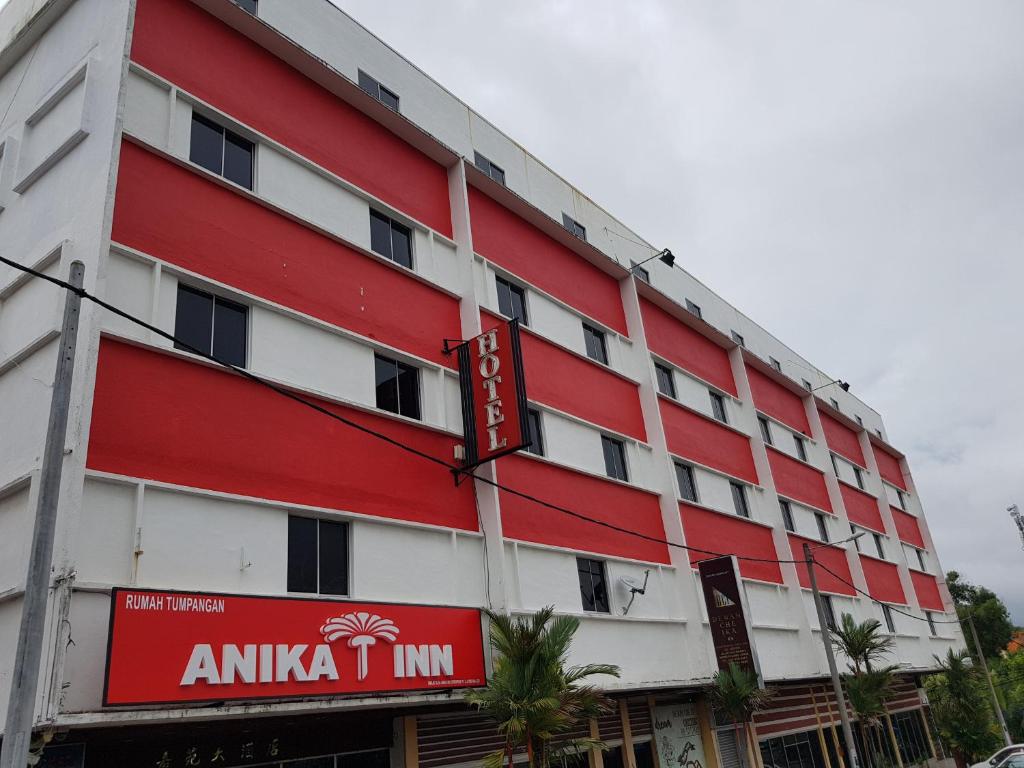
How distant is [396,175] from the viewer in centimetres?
1956

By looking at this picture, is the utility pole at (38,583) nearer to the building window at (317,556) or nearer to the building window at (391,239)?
the building window at (317,556)

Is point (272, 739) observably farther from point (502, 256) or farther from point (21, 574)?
point (502, 256)

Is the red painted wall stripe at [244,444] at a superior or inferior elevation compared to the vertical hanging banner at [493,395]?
inferior

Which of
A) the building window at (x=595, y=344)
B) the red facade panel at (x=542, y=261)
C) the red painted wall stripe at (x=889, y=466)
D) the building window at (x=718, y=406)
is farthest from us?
the red painted wall stripe at (x=889, y=466)

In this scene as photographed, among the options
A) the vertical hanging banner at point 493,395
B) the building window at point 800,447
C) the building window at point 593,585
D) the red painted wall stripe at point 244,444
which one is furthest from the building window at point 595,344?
the building window at point 800,447

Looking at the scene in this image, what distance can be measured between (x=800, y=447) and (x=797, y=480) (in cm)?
304

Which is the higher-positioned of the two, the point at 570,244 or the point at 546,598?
the point at 570,244

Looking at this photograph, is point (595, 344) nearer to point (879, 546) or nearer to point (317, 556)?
point (317, 556)

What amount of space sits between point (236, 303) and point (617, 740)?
540 inches

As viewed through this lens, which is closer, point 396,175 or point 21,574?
point 21,574

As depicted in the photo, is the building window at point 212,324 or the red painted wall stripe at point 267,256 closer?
the red painted wall stripe at point 267,256

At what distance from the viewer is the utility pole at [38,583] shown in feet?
23.8

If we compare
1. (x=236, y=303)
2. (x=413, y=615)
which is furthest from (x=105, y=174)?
(x=413, y=615)

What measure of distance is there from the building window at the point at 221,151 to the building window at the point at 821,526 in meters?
27.8
